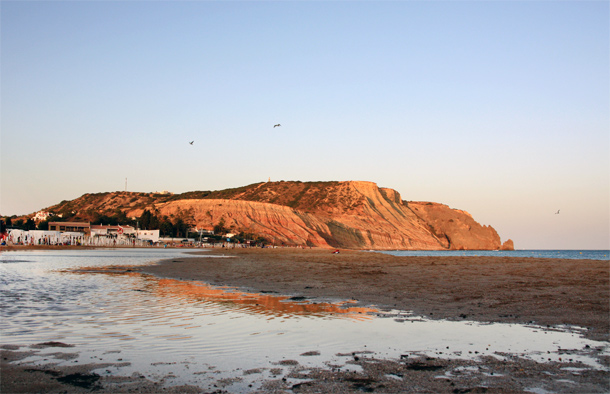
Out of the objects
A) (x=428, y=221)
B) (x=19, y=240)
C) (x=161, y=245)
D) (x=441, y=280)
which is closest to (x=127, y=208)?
(x=161, y=245)

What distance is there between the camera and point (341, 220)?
164875 millimetres

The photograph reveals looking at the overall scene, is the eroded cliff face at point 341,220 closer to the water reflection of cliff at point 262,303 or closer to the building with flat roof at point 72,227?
the building with flat roof at point 72,227

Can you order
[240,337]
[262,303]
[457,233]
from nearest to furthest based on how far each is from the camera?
[240,337]
[262,303]
[457,233]

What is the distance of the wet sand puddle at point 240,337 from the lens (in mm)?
8109

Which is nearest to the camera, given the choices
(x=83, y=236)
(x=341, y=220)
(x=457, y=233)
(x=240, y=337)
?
(x=240, y=337)

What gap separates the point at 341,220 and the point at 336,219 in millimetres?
2007

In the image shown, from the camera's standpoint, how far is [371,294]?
19281mm

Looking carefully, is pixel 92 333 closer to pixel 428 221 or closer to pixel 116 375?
pixel 116 375

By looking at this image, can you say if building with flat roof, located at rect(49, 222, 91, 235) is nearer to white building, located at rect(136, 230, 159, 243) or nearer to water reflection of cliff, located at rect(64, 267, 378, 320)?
white building, located at rect(136, 230, 159, 243)

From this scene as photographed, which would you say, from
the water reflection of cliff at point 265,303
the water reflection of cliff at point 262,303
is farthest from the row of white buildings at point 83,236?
the water reflection of cliff at point 265,303

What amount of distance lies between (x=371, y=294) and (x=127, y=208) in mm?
193500

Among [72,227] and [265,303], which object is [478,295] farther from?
[72,227]

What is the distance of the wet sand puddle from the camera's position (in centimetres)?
811

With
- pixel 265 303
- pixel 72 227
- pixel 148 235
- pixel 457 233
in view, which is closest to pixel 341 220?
pixel 457 233
